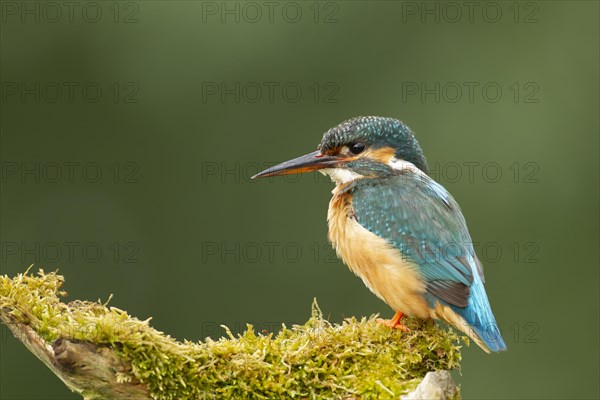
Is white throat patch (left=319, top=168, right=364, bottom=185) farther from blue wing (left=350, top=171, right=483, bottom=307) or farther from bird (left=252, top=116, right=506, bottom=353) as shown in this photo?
blue wing (left=350, top=171, right=483, bottom=307)

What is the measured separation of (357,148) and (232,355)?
4.91 feet

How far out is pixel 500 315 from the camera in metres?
5.65

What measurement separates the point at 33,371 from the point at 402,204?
3.40 metres

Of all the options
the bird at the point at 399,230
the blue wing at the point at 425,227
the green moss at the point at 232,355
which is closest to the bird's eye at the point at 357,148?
the bird at the point at 399,230

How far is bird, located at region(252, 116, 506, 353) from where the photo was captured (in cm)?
332

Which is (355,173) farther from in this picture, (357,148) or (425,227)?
(425,227)

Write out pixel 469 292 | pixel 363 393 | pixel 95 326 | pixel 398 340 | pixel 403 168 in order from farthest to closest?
1. pixel 403 168
2. pixel 469 292
3. pixel 398 340
4. pixel 363 393
5. pixel 95 326

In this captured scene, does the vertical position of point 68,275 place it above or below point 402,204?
below

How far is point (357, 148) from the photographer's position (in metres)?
3.85

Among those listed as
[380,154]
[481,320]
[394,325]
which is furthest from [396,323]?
[380,154]

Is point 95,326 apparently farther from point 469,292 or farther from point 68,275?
point 68,275

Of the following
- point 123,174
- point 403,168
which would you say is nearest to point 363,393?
point 403,168

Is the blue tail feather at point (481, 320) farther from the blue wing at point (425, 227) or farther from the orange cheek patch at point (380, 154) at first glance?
the orange cheek patch at point (380, 154)

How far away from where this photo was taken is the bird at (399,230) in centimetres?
332
